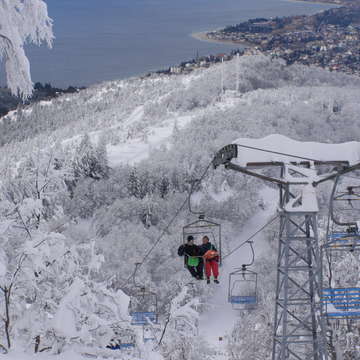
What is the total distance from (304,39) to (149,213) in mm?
122573

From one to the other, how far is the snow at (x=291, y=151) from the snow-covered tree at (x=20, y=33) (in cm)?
290

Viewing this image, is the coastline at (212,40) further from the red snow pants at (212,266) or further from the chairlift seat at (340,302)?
the red snow pants at (212,266)

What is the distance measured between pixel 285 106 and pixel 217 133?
1574 centimetres

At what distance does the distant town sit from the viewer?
4947 inches

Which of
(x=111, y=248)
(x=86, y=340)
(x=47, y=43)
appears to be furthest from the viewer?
(x=111, y=248)

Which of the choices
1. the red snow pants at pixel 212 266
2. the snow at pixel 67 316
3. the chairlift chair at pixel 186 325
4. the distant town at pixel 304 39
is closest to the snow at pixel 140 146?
the chairlift chair at pixel 186 325

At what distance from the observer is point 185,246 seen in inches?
386

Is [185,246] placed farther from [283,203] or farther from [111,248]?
[111,248]

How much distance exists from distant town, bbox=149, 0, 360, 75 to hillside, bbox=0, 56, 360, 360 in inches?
700

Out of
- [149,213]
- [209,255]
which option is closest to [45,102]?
[149,213]

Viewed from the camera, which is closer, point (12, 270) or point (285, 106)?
point (12, 270)

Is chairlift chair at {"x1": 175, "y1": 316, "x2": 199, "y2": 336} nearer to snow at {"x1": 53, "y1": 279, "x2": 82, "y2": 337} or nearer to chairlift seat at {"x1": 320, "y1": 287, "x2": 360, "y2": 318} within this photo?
chairlift seat at {"x1": 320, "y1": 287, "x2": 360, "y2": 318}

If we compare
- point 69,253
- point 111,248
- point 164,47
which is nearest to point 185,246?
point 69,253

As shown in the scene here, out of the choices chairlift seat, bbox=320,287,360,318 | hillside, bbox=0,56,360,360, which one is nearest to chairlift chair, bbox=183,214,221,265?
hillside, bbox=0,56,360,360
